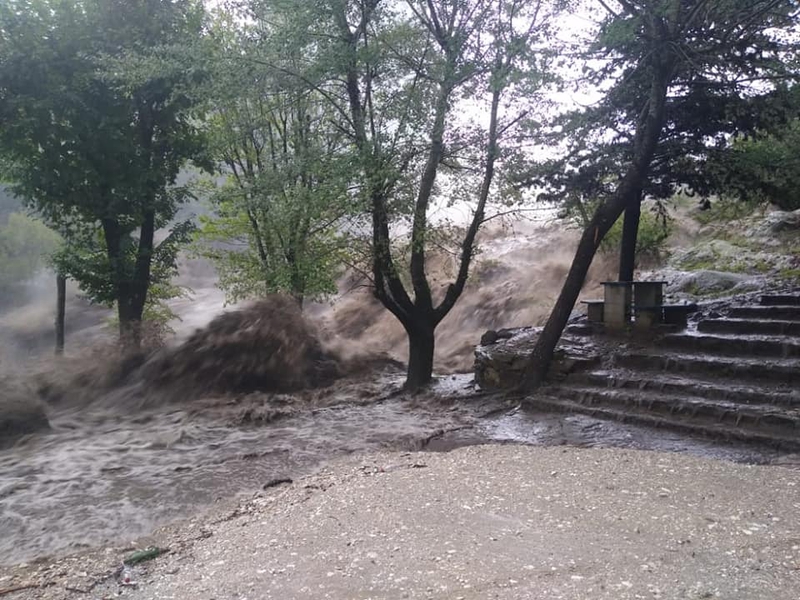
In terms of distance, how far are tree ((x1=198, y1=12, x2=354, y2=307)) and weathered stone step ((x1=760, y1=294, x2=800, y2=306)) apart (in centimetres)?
757

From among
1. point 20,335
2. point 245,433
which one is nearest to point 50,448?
point 245,433

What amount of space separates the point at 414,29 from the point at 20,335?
79.8 feet

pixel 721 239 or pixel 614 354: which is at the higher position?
pixel 721 239

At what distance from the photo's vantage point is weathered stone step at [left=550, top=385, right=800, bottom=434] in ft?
23.8

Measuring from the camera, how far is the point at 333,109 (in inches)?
475

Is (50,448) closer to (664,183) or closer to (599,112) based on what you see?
(599,112)

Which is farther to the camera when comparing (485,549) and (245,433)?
(245,433)

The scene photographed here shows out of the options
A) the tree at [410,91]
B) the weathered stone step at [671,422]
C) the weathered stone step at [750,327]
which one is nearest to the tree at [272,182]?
the tree at [410,91]

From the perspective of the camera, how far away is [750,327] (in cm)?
1014

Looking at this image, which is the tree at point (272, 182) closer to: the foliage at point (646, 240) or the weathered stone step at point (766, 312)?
the weathered stone step at point (766, 312)

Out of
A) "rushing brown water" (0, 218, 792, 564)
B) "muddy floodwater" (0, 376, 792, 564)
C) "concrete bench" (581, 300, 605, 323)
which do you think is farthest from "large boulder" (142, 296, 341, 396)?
"concrete bench" (581, 300, 605, 323)

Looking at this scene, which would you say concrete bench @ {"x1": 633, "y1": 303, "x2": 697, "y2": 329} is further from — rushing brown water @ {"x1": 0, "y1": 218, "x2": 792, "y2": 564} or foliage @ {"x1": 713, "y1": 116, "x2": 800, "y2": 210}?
rushing brown water @ {"x1": 0, "y1": 218, "x2": 792, "y2": 564}

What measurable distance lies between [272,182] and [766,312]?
863 centimetres

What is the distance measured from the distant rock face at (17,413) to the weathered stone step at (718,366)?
9.77 metres
